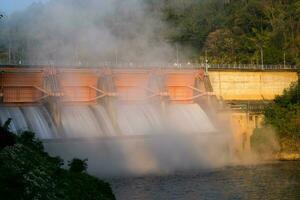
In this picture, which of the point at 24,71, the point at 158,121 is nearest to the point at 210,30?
the point at 158,121

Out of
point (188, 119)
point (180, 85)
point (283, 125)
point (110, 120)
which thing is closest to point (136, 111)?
point (110, 120)

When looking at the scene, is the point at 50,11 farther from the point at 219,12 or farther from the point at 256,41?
the point at 219,12

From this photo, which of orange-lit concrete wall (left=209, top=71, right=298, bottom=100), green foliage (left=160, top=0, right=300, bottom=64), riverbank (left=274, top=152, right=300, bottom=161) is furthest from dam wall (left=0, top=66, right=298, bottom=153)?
green foliage (left=160, top=0, right=300, bottom=64)

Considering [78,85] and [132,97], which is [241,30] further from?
[78,85]

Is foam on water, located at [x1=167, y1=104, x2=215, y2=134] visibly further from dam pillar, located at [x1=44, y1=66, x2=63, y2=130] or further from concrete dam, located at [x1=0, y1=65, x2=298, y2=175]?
dam pillar, located at [x1=44, y1=66, x2=63, y2=130]

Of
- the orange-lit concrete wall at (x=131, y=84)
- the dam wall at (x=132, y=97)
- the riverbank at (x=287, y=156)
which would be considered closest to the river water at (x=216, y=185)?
the riverbank at (x=287, y=156)

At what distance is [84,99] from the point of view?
133 feet

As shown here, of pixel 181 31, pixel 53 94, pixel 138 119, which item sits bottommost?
pixel 138 119

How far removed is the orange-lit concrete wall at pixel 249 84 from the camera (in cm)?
4738

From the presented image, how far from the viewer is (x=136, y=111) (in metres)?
41.6

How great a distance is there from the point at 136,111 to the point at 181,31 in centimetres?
2239

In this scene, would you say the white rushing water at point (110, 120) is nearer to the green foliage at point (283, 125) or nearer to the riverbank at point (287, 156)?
the green foliage at point (283, 125)

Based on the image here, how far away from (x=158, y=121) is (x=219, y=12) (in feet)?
112

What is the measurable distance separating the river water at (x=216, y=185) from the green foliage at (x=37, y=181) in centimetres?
995
